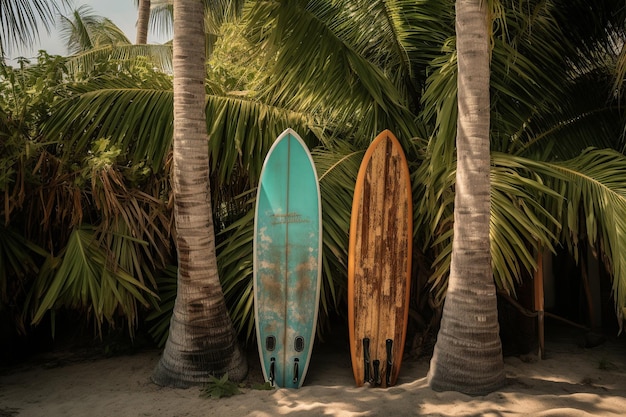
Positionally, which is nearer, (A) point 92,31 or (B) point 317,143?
(B) point 317,143

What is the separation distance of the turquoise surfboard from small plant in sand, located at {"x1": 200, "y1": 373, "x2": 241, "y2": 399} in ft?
1.07

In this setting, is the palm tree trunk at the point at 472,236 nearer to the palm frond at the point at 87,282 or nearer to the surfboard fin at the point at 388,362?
the surfboard fin at the point at 388,362

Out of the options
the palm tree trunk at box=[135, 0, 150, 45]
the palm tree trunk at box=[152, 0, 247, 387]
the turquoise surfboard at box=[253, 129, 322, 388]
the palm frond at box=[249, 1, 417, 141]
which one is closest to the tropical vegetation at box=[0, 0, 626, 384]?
the palm frond at box=[249, 1, 417, 141]

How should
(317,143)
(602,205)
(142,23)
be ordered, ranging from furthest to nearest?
(142,23), (317,143), (602,205)

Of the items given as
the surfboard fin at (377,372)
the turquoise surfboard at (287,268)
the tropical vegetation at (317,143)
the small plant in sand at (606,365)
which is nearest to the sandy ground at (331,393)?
the small plant in sand at (606,365)

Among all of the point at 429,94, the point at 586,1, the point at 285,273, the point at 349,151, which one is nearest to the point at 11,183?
the point at 285,273

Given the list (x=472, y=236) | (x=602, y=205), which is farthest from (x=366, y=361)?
(x=602, y=205)

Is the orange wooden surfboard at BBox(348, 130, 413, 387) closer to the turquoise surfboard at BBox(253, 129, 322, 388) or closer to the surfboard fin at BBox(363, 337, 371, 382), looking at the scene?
the surfboard fin at BBox(363, 337, 371, 382)

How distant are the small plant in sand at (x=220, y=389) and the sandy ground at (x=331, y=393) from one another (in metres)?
0.05

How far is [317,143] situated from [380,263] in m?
1.48

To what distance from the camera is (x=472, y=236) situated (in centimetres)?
388

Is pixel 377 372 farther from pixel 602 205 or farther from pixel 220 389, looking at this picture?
pixel 602 205

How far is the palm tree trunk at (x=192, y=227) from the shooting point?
4266 mm

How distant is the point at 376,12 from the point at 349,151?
125 cm
